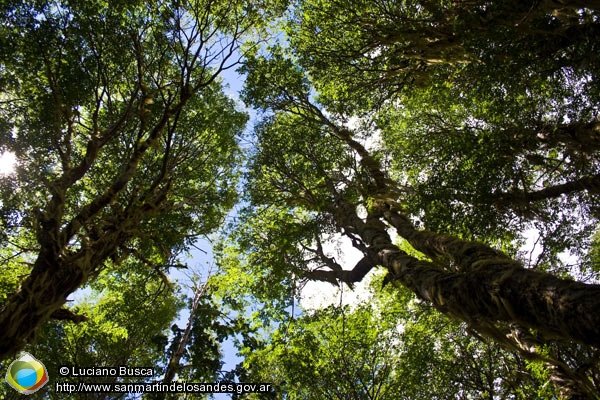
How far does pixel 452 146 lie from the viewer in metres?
6.25

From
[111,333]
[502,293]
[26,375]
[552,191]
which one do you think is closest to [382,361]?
[552,191]

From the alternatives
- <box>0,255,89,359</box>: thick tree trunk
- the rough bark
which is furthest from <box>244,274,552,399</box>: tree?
<box>0,255,89,359</box>: thick tree trunk

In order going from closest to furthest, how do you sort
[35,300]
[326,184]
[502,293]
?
1. [502,293]
2. [35,300]
3. [326,184]

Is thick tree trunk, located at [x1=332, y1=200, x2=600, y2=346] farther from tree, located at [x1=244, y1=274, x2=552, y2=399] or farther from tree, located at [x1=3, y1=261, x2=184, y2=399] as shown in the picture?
tree, located at [x1=3, y1=261, x2=184, y2=399]

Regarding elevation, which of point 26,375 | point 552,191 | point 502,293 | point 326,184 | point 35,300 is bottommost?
point 502,293

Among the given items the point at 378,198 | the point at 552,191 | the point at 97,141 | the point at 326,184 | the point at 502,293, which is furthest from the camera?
the point at 326,184

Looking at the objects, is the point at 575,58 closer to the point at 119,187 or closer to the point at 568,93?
the point at 568,93

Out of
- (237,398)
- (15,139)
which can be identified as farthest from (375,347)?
(15,139)

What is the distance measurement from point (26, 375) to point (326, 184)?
311 inches

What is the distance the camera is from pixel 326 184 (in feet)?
32.0

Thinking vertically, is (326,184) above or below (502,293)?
above

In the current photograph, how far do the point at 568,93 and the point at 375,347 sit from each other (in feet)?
23.8

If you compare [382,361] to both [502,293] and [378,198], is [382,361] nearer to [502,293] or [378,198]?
[378,198]

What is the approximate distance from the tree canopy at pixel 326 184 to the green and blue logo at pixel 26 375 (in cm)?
176
